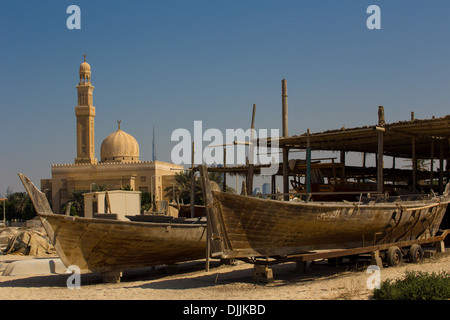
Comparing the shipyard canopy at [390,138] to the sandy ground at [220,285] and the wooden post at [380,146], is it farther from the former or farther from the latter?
the sandy ground at [220,285]

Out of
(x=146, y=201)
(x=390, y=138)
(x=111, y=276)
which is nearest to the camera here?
(x=111, y=276)

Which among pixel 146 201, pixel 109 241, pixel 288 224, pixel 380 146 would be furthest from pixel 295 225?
pixel 146 201

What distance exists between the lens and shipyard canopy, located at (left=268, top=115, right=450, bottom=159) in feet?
48.5

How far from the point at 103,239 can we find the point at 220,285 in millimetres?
2727

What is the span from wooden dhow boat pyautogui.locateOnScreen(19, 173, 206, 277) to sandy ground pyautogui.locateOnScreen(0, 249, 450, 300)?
47cm

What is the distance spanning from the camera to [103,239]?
1073 centimetres

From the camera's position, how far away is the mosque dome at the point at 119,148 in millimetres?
61406

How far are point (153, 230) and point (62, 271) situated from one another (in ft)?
9.30

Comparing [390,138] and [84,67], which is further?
[84,67]

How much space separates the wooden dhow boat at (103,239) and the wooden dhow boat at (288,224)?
2.37 meters

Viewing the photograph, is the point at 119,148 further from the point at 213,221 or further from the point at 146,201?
the point at 213,221
